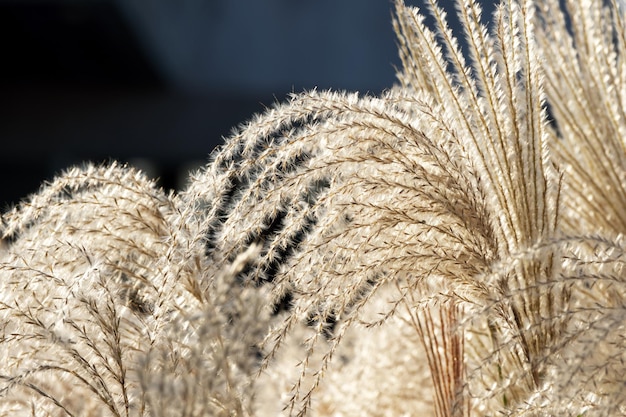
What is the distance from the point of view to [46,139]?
690cm

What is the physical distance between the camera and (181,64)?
6.48m

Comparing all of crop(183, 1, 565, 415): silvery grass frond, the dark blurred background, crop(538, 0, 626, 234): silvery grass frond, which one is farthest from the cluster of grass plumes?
the dark blurred background

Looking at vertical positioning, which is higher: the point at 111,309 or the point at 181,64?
the point at 181,64

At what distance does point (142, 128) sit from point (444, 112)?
5.76 m

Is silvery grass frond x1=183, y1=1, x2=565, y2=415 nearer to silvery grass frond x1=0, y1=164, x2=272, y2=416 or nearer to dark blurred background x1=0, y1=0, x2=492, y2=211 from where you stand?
silvery grass frond x1=0, y1=164, x2=272, y2=416

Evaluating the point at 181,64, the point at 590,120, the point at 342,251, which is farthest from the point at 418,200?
the point at 181,64

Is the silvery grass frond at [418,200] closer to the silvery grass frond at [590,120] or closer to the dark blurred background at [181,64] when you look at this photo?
the silvery grass frond at [590,120]

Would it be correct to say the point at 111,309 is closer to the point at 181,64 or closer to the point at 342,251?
the point at 342,251

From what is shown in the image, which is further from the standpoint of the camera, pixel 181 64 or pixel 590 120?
pixel 181 64

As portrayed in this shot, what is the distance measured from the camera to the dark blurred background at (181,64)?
247 inches

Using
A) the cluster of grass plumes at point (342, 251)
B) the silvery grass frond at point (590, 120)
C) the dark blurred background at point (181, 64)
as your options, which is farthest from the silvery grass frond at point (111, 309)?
the dark blurred background at point (181, 64)

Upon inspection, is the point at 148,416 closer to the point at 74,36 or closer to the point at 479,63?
the point at 479,63

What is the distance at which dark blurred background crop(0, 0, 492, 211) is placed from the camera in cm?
628

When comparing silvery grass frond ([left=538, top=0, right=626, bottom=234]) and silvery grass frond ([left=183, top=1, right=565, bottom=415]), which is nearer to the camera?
silvery grass frond ([left=183, top=1, right=565, bottom=415])
